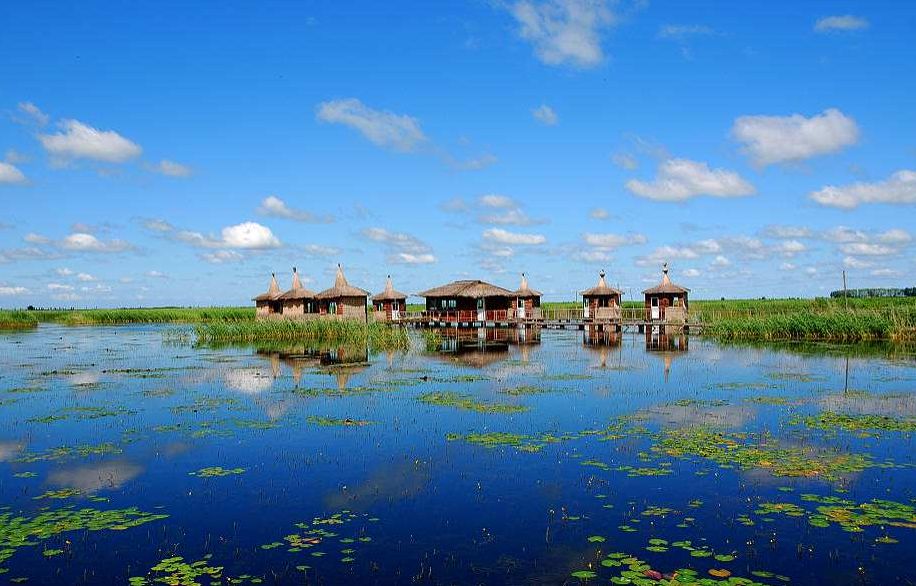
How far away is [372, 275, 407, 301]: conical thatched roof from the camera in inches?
2442

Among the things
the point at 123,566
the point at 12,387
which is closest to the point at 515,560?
the point at 123,566

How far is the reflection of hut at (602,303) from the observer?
5709 centimetres

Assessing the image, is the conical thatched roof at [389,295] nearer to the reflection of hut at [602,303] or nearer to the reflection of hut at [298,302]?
the reflection of hut at [298,302]

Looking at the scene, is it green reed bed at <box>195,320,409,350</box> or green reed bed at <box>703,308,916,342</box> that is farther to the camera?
green reed bed at <box>195,320,409,350</box>

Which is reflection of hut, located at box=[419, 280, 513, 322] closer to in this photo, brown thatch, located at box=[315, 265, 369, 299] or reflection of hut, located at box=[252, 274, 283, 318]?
brown thatch, located at box=[315, 265, 369, 299]

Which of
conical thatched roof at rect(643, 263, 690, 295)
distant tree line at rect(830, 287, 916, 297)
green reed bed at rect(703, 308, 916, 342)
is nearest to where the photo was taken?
green reed bed at rect(703, 308, 916, 342)

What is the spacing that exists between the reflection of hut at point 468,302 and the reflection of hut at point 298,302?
9.34 meters

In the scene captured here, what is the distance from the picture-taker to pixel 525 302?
64.2 meters

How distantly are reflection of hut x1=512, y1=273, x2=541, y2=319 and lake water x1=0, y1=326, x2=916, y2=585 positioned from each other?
36.6 metres

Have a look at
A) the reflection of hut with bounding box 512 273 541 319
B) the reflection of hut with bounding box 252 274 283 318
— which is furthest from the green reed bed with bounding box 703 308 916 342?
the reflection of hut with bounding box 252 274 283 318

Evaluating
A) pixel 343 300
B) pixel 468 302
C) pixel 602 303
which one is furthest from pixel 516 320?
pixel 343 300

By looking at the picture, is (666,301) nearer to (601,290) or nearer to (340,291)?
(601,290)

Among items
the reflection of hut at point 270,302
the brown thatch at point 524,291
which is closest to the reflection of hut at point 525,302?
the brown thatch at point 524,291

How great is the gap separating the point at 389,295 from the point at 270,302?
10795mm
